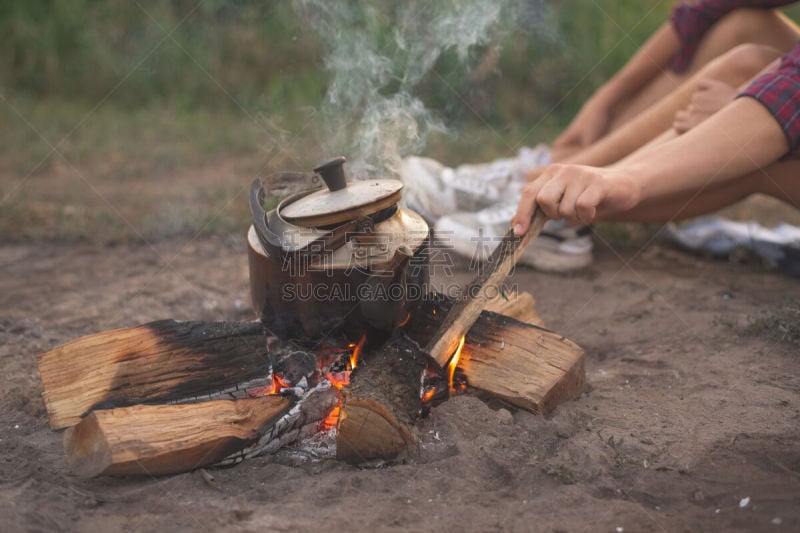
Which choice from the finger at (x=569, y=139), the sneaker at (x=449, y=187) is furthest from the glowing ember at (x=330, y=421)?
the finger at (x=569, y=139)

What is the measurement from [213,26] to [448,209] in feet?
12.6

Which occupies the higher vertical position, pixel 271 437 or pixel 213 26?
pixel 213 26

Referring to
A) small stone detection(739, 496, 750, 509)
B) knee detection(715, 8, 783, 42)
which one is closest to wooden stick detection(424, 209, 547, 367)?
small stone detection(739, 496, 750, 509)

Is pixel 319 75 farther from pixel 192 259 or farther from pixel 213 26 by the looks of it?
pixel 192 259

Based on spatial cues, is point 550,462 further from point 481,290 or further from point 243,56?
point 243,56

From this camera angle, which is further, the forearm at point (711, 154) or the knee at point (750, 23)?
the knee at point (750, 23)

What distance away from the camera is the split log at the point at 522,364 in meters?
2.15

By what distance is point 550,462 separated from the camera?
1.90 metres

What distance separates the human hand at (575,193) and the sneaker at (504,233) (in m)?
1.33

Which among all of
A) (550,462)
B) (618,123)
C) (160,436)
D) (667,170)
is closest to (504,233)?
(618,123)

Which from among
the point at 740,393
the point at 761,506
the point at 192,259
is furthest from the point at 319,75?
the point at 761,506

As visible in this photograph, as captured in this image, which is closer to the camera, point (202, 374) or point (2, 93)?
point (202, 374)

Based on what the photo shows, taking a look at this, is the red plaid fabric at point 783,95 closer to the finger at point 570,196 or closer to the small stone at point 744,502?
the finger at point 570,196

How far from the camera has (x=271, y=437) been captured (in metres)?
2.01
